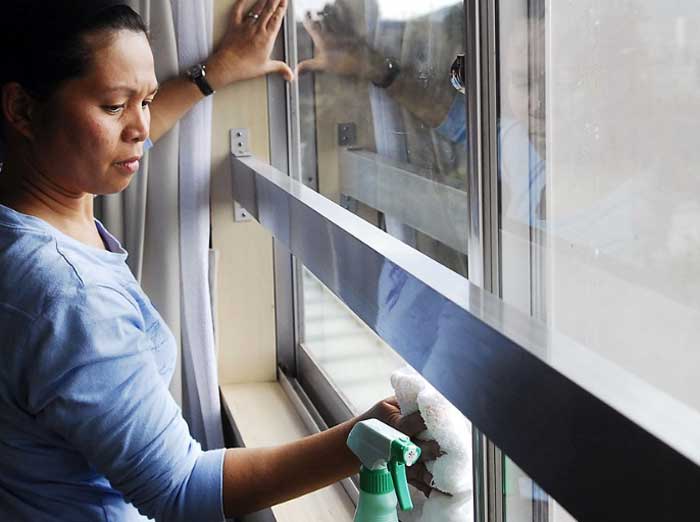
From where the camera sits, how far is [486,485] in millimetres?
911

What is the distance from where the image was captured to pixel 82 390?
0.96 m

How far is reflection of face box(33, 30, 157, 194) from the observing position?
3.49ft

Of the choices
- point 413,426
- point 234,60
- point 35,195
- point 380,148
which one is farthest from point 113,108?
point 234,60

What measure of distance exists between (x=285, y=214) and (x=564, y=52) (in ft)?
2.35

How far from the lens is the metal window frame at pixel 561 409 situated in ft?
1.54

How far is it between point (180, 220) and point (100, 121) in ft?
2.54

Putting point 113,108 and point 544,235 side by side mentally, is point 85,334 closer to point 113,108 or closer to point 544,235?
point 113,108

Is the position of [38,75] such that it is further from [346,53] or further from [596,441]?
[596,441]

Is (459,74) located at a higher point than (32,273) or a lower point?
higher

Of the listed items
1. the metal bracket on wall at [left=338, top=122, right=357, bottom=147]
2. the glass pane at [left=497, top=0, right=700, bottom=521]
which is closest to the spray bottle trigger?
the glass pane at [left=497, top=0, right=700, bottom=521]

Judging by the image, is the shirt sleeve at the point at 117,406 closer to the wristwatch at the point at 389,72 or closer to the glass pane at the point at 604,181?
the glass pane at the point at 604,181

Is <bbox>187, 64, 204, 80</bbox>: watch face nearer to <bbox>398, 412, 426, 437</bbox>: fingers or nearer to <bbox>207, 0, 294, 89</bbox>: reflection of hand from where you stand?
<bbox>207, 0, 294, 89</bbox>: reflection of hand

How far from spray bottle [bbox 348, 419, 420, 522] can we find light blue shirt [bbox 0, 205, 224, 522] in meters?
0.21

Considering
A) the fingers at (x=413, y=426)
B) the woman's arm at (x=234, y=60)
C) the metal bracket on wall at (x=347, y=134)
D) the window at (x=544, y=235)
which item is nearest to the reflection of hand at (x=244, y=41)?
the woman's arm at (x=234, y=60)
